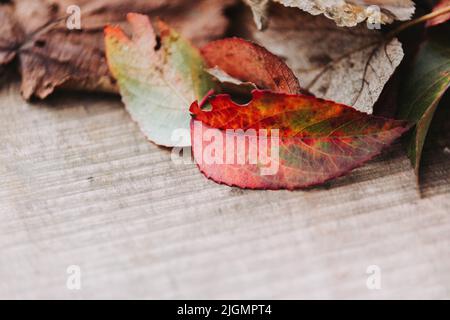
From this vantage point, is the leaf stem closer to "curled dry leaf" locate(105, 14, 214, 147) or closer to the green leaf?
the green leaf

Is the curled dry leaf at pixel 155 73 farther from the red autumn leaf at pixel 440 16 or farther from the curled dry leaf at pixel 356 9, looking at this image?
the red autumn leaf at pixel 440 16

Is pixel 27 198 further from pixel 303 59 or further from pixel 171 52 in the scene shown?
pixel 303 59

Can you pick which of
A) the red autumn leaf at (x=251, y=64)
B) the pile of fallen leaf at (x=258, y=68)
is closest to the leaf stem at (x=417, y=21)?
the pile of fallen leaf at (x=258, y=68)

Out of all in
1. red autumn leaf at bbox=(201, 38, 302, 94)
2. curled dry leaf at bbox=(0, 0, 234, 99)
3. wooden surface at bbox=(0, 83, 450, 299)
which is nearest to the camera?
wooden surface at bbox=(0, 83, 450, 299)

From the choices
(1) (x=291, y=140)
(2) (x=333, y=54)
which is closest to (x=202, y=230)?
(1) (x=291, y=140)

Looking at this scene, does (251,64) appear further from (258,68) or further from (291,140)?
(291,140)

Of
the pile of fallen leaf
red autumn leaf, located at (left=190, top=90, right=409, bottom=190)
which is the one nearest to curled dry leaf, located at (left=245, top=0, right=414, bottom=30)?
the pile of fallen leaf

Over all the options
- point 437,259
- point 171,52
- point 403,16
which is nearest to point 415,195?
point 437,259

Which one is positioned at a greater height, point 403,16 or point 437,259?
point 403,16
